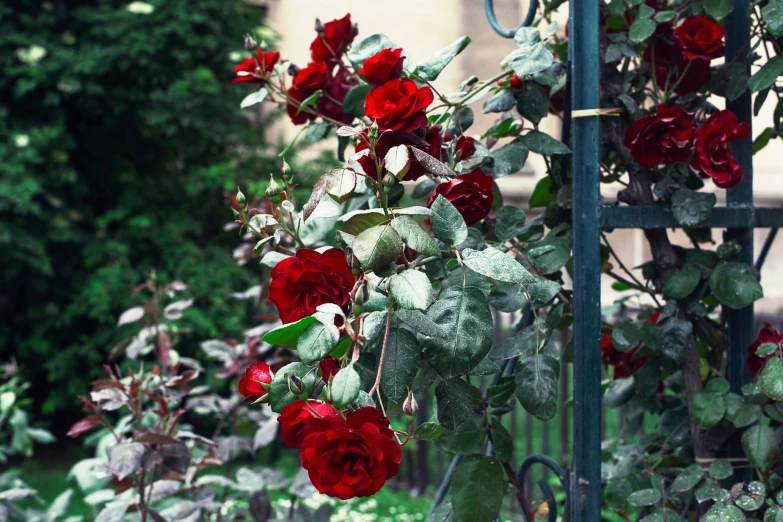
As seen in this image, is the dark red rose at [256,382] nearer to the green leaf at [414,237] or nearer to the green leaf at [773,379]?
the green leaf at [414,237]

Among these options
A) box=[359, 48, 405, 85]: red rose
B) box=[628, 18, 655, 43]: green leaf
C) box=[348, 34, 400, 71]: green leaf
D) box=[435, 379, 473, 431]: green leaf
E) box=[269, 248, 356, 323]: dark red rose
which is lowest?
box=[435, 379, 473, 431]: green leaf

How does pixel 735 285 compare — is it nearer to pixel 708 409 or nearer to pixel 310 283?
pixel 708 409

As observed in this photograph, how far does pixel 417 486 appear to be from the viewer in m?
3.15

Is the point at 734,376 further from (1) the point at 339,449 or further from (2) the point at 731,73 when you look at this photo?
(1) the point at 339,449

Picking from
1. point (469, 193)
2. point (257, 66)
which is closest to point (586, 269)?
point (469, 193)

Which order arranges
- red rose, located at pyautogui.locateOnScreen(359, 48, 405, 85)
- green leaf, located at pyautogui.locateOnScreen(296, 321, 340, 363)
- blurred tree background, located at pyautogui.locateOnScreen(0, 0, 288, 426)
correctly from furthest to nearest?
blurred tree background, located at pyautogui.locateOnScreen(0, 0, 288, 426), red rose, located at pyautogui.locateOnScreen(359, 48, 405, 85), green leaf, located at pyautogui.locateOnScreen(296, 321, 340, 363)

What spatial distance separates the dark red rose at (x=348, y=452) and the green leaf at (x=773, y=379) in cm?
52

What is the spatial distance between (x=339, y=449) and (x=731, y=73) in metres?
0.81

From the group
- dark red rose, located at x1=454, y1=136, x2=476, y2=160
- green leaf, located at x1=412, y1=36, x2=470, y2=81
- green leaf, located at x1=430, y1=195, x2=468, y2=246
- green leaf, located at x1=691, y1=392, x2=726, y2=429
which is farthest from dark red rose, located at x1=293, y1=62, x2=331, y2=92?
green leaf, located at x1=691, y1=392, x2=726, y2=429

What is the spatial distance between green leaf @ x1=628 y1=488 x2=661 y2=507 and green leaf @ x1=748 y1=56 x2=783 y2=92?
22.8 inches

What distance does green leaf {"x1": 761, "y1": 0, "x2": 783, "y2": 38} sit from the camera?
89 centimetres

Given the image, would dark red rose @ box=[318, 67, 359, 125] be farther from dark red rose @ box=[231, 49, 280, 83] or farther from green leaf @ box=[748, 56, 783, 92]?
green leaf @ box=[748, 56, 783, 92]

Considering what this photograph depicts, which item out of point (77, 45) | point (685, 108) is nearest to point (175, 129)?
point (77, 45)

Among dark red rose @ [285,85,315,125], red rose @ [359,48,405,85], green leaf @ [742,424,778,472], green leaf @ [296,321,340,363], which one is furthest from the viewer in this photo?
dark red rose @ [285,85,315,125]
